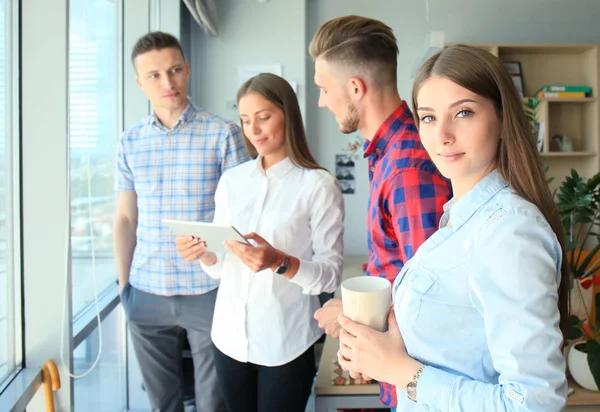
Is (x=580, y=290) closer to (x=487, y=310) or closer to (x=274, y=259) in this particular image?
(x=274, y=259)

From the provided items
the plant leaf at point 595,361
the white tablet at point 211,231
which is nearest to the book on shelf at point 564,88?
the plant leaf at point 595,361

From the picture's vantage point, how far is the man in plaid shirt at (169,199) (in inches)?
77.2

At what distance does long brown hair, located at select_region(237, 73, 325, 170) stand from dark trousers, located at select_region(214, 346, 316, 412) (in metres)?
0.59

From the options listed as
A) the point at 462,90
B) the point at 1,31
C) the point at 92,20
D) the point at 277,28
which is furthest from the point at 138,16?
the point at 462,90

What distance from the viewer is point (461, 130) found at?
802 millimetres

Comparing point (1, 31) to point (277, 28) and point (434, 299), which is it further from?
point (277, 28)

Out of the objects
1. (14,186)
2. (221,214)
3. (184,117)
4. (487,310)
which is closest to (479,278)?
(487,310)

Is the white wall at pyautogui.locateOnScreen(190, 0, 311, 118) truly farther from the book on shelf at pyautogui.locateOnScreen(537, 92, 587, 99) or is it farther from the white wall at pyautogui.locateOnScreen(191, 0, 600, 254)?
the book on shelf at pyautogui.locateOnScreen(537, 92, 587, 99)

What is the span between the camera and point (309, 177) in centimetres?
158

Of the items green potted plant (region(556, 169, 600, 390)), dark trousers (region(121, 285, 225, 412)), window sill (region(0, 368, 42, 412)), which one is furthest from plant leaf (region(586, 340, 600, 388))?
window sill (region(0, 368, 42, 412))

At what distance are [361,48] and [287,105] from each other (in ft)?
1.26

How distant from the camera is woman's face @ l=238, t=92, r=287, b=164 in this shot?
160 cm

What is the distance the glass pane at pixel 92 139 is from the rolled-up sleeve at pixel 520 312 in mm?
1681

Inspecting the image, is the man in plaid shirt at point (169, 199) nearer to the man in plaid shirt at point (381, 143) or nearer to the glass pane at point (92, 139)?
the glass pane at point (92, 139)
